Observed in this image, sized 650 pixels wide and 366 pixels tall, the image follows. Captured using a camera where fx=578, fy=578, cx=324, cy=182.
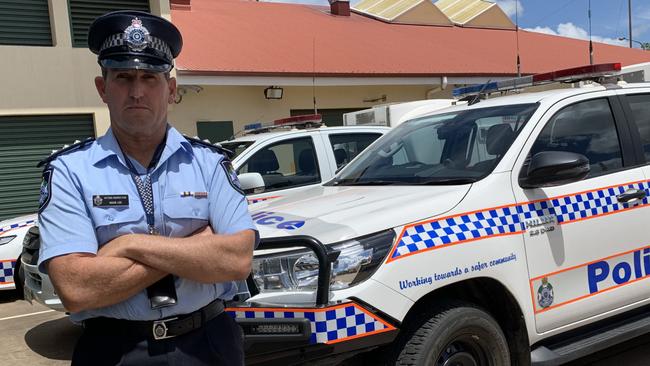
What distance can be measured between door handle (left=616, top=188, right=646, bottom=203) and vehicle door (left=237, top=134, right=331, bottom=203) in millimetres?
2956

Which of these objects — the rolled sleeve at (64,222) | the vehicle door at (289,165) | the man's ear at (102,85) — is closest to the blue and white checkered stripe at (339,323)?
the rolled sleeve at (64,222)

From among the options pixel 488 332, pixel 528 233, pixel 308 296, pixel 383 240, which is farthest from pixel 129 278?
pixel 528 233

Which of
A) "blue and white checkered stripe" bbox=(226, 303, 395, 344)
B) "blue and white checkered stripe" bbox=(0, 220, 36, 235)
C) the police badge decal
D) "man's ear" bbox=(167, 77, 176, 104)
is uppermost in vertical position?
"man's ear" bbox=(167, 77, 176, 104)

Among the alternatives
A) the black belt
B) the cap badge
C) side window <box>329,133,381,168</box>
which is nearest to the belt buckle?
the black belt

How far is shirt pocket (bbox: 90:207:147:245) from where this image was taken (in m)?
1.67

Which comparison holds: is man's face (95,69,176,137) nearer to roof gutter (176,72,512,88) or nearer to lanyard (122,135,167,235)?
lanyard (122,135,167,235)

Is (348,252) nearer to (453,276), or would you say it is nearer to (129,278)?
(453,276)

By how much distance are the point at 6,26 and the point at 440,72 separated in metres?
9.10

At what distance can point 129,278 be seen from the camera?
5.20 ft

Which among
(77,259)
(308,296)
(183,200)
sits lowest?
(308,296)

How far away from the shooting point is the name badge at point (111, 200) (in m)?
1.67

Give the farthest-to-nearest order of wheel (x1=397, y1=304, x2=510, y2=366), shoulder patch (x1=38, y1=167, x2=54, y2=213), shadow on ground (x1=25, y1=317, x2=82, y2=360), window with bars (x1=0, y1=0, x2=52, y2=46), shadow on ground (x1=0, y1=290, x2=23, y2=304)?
window with bars (x1=0, y1=0, x2=52, y2=46) < shadow on ground (x1=0, y1=290, x2=23, y2=304) < shadow on ground (x1=25, y1=317, x2=82, y2=360) < wheel (x1=397, y1=304, x2=510, y2=366) < shoulder patch (x1=38, y1=167, x2=54, y2=213)

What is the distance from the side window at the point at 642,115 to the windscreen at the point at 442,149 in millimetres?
851

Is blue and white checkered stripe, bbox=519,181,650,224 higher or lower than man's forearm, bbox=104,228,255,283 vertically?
lower
